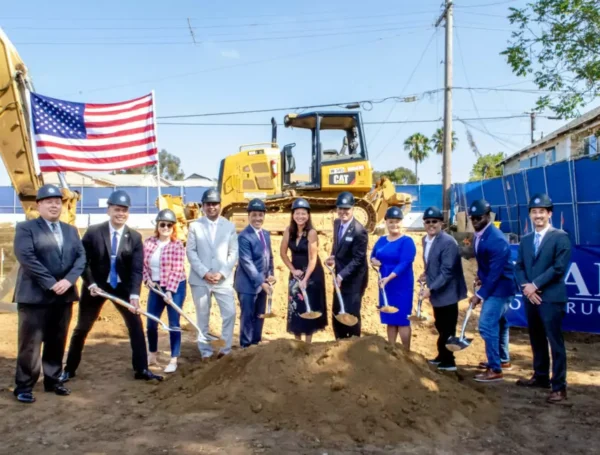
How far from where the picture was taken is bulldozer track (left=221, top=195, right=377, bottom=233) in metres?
13.1

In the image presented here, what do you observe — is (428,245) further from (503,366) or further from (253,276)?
(253,276)

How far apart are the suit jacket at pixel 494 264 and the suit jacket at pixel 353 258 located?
1.20m

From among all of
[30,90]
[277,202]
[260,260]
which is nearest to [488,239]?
[260,260]

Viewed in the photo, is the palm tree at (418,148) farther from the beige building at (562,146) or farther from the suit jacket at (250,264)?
the suit jacket at (250,264)

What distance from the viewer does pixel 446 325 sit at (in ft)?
19.4

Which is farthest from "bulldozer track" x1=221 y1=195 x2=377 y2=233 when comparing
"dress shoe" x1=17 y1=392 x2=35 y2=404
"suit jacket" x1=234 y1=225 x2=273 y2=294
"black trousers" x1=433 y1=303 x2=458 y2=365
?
"dress shoe" x1=17 y1=392 x2=35 y2=404

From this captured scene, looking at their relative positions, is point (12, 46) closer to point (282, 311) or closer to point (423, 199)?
point (282, 311)

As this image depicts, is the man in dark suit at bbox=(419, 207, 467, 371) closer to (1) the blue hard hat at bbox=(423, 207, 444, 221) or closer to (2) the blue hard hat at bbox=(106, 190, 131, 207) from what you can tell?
(1) the blue hard hat at bbox=(423, 207, 444, 221)

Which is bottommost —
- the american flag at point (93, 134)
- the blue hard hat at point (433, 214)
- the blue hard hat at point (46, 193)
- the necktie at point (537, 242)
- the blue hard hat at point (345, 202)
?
the necktie at point (537, 242)

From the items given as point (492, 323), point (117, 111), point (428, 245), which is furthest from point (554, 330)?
point (117, 111)

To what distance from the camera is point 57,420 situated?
4.44 m

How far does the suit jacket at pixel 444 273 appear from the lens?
577 centimetres

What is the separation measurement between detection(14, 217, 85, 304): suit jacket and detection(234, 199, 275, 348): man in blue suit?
5.60 feet

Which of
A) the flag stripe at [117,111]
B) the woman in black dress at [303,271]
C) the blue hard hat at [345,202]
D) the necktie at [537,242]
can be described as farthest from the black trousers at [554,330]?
the flag stripe at [117,111]
